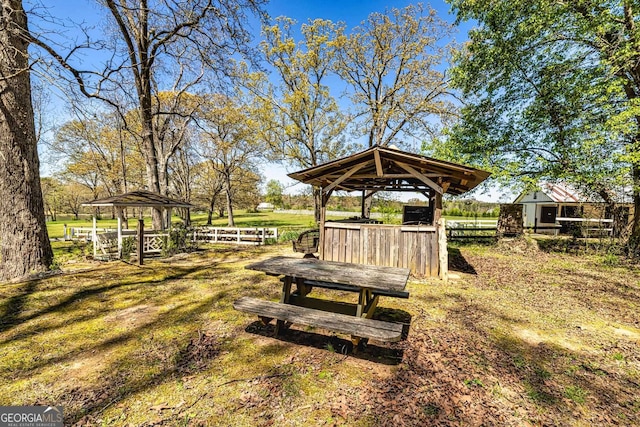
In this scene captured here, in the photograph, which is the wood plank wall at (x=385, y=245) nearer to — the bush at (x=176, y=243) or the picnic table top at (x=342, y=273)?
the picnic table top at (x=342, y=273)

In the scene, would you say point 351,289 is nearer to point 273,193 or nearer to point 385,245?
point 385,245

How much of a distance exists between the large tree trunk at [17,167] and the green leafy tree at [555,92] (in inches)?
603

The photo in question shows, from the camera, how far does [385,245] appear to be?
308 inches

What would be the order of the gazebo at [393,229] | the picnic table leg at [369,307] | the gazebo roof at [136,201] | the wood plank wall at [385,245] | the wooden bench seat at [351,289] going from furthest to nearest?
the gazebo roof at [136,201], the wood plank wall at [385,245], the gazebo at [393,229], the wooden bench seat at [351,289], the picnic table leg at [369,307]

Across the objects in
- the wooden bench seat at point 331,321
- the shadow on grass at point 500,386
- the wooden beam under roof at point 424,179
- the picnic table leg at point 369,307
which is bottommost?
the shadow on grass at point 500,386

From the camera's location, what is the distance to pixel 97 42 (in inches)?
220

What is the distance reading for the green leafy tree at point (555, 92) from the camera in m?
8.83

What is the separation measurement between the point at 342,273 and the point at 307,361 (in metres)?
1.22

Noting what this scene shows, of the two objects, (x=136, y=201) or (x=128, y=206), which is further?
(x=128, y=206)

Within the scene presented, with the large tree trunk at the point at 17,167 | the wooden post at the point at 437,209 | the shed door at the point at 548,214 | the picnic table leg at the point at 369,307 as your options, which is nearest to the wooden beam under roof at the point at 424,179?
the wooden post at the point at 437,209

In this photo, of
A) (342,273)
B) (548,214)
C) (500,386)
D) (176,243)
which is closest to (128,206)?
(176,243)

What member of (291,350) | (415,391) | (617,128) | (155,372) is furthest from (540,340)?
(617,128)

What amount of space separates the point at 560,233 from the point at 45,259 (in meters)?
26.6

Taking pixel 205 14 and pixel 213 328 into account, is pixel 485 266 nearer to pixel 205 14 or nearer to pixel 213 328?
pixel 213 328
